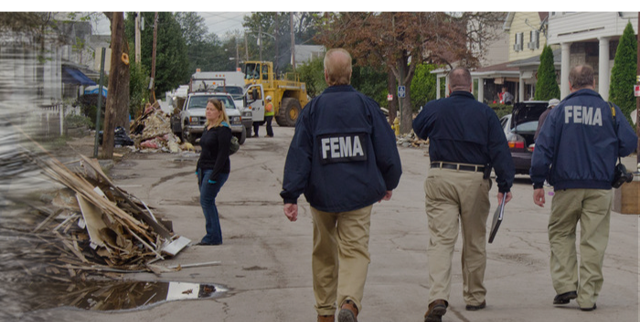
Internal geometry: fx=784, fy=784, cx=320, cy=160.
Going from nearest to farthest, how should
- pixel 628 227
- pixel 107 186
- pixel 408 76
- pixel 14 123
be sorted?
1. pixel 14 123
2. pixel 107 186
3. pixel 628 227
4. pixel 408 76

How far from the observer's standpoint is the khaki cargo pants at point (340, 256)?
550cm

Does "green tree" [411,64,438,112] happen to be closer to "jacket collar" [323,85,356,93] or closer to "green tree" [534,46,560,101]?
"green tree" [534,46,560,101]

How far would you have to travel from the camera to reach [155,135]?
2653 cm

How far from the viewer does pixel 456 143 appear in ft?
20.2

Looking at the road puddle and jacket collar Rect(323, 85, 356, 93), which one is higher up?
jacket collar Rect(323, 85, 356, 93)

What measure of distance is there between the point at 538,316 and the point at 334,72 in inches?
98.3

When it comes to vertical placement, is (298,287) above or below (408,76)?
below

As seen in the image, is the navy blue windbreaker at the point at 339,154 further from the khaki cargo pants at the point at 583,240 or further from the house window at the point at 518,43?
the house window at the point at 518,43

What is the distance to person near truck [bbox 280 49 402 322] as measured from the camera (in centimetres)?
550

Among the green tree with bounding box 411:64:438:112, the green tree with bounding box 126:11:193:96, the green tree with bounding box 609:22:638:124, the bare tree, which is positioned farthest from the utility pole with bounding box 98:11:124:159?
the green tree with bounding box 126:11:193:96

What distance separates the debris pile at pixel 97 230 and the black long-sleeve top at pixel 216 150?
916 millimetres

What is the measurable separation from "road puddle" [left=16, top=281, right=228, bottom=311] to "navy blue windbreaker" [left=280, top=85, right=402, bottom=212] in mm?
1813

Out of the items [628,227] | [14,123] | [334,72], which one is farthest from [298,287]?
[628,227]

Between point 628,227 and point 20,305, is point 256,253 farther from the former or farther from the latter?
point 628,227
